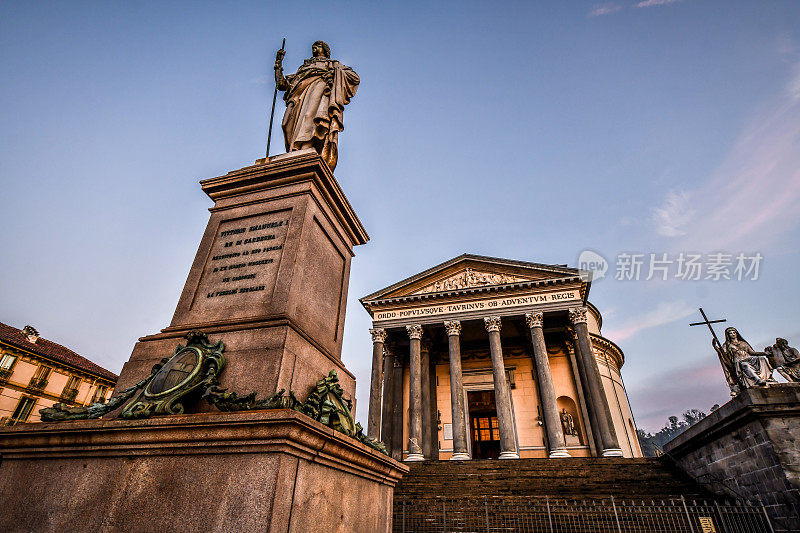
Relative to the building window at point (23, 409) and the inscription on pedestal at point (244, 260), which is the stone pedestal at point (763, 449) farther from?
the building window at point (23, 409)

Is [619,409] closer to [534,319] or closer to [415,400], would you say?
[534,319]

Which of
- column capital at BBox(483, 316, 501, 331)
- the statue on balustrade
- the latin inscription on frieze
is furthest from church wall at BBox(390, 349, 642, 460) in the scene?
the statue on balustrade

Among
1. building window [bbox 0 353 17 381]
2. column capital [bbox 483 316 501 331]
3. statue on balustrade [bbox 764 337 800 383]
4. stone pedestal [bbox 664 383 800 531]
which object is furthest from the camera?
building window [bbox 0 353 17 381]

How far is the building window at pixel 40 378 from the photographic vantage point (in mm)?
26409

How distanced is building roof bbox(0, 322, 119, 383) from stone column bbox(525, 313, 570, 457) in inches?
1251

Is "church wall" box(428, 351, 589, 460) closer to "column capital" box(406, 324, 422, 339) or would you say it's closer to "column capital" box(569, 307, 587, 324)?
"column capital" box(406, 324, 422, 339)

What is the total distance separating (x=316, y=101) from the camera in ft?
17.6

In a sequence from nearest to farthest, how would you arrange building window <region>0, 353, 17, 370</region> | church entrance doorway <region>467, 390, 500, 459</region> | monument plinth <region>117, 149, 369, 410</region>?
monument plinth <region>117, 149, 369, 410</region> → church entrance doorway <region>467, 390, 500, 459</region> → building window <region>0, 353, 17, 370</region>

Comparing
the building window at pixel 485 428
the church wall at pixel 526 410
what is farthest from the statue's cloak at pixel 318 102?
the building window at pixel 485 428

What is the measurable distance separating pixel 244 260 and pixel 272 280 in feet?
1.70

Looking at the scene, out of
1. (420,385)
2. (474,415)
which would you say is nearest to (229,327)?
(420,385)

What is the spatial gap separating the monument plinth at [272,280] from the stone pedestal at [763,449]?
8.11 metres

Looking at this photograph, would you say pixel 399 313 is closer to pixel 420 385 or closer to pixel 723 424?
pixel 420 385

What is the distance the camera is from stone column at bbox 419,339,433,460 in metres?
19.5
